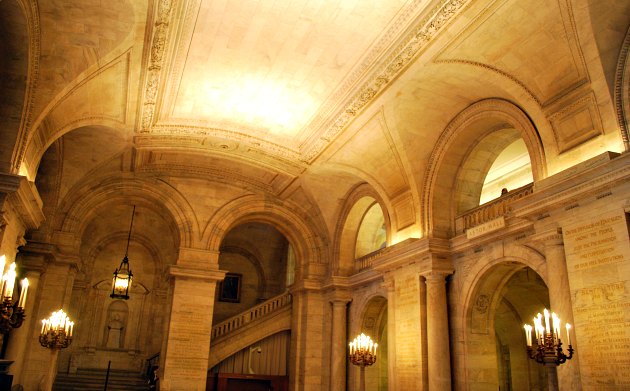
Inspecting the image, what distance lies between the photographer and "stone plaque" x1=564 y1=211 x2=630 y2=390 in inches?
262

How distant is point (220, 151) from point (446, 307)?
22.3 ft

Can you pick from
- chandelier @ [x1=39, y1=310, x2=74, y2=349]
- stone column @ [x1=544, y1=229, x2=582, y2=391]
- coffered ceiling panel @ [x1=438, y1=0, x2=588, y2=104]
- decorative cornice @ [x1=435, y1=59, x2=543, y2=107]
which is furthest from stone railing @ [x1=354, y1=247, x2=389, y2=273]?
chandelier @ [x1=39, y1=310, x2=74, y2=349]

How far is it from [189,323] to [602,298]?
33.3 ft

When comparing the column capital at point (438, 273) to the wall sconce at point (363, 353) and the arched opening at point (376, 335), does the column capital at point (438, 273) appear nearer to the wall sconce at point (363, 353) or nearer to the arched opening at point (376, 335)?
the wall sconce at point (363, 353)


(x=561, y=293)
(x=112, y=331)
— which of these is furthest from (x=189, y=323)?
(x=561, y=293)

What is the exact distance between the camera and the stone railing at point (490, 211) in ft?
32.2

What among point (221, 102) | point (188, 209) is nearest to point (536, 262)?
point (221, 102)

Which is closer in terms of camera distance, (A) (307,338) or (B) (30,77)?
(B) (30,77)

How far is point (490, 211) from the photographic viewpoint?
34.2ft

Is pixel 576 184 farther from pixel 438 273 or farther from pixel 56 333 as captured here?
pixel 56 333

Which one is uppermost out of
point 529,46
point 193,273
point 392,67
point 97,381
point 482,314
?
point 392,67

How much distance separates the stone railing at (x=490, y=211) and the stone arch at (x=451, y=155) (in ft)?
0.96

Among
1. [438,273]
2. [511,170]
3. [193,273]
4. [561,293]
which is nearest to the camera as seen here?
[561,293]

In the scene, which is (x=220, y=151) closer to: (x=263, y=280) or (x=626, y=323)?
(x=263, y=280)
